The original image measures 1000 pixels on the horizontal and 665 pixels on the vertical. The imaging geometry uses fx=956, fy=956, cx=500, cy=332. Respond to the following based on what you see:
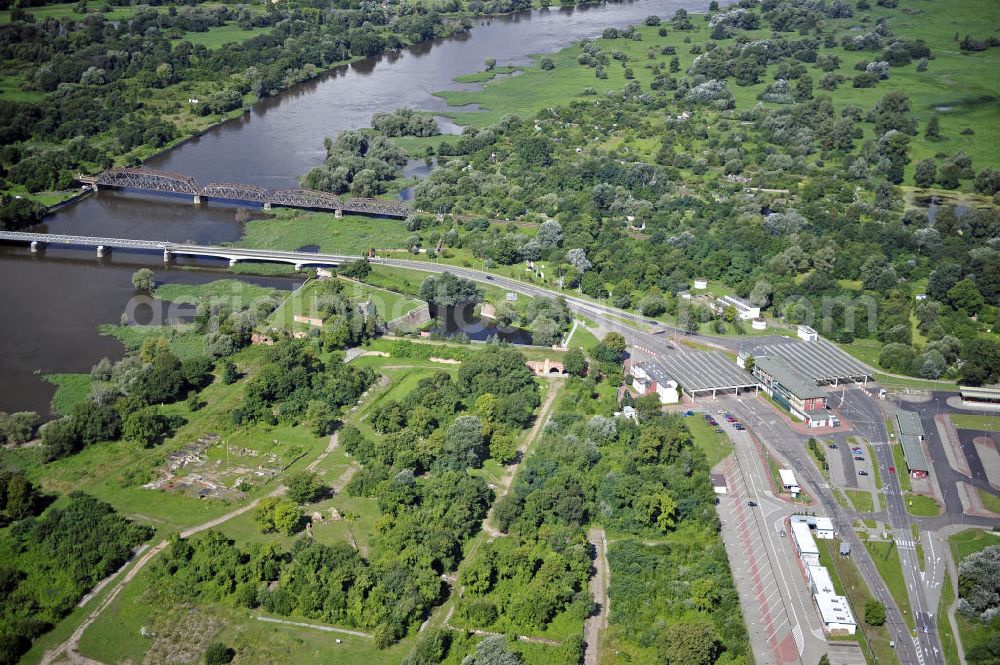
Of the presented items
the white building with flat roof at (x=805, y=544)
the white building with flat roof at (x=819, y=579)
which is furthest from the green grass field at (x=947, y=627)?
the white building with flat roof at (x=805, y=544)

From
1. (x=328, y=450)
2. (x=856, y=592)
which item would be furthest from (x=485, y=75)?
(x=856, y=592)

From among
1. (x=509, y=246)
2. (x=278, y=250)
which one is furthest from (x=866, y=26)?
(x=278, y=250)

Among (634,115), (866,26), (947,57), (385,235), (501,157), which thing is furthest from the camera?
(866,26)

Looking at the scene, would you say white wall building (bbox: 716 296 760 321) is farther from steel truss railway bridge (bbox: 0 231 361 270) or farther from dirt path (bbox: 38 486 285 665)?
dirt path (bbox: 38 486 285 665)

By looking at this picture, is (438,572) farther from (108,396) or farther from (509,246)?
(509,246)

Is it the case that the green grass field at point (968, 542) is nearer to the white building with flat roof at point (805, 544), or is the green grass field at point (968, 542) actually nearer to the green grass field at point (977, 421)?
the white building with flat roof at point (805, 544)

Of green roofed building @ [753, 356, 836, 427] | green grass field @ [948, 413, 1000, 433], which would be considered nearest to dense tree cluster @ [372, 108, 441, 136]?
green roofed building @ [753, 356, 836, 427]
